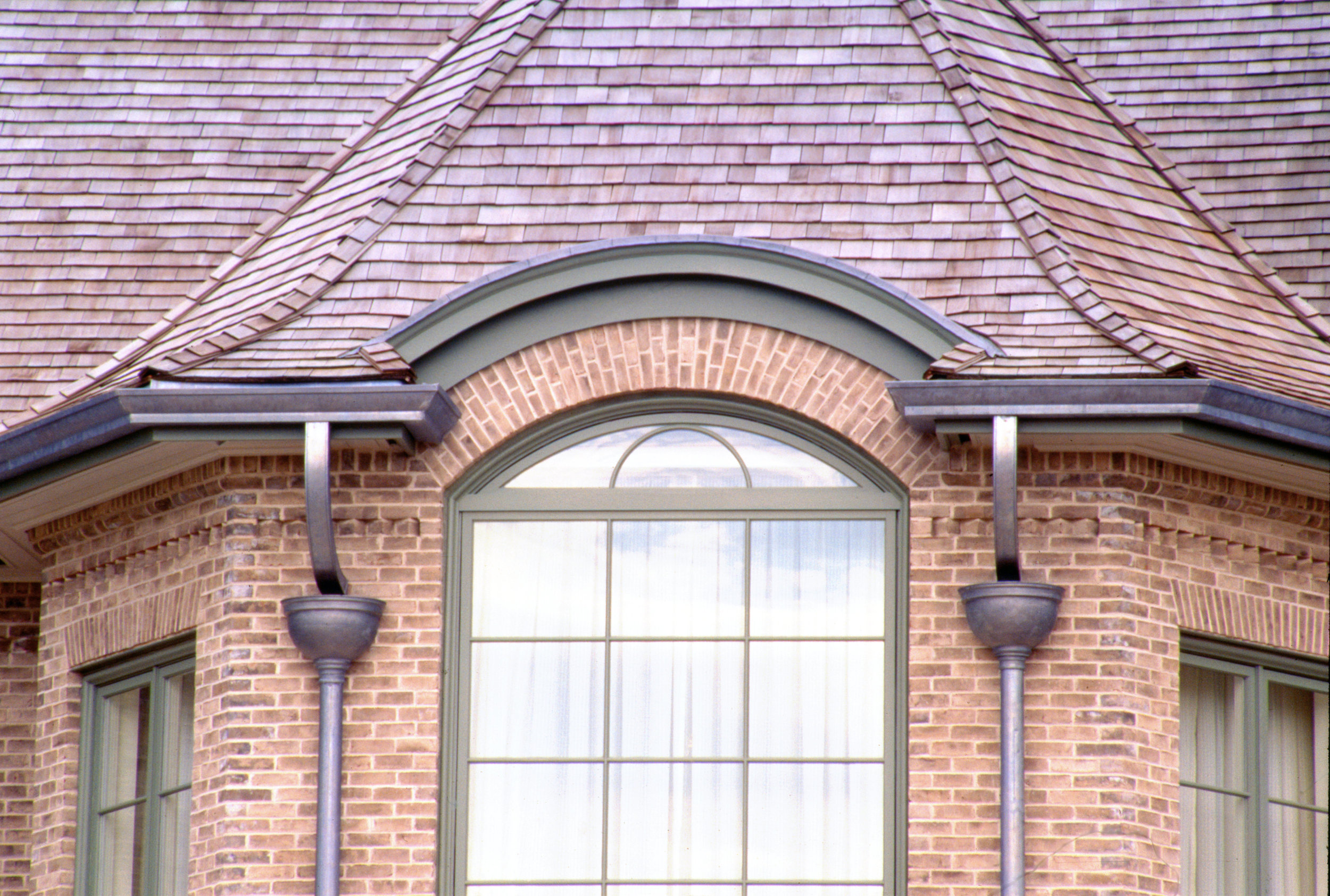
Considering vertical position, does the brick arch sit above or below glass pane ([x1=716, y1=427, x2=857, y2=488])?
above

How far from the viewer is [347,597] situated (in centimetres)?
814

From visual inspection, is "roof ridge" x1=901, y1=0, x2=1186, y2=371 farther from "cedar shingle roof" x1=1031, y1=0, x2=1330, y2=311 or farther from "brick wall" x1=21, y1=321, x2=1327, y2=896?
"cedar shingle roof" x1=1031, y1=0, x2=1330, y2=311

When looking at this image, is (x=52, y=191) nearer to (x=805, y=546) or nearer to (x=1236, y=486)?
(x=805, y=546)

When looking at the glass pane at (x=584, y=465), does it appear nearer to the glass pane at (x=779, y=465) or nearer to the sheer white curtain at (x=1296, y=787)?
the glass pane at (x=779, y=465)

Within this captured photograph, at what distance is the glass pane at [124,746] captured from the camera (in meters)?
9.27

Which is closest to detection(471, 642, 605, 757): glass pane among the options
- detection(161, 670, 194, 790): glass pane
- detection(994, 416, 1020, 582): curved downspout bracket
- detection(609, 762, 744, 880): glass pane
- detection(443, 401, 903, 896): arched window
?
detection(443, 401, 903, 896): arched window

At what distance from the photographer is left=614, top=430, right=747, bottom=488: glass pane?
8586 mm

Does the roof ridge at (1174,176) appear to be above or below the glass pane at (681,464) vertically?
above

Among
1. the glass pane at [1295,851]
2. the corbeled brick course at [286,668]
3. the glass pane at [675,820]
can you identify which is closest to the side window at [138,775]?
the corbeled brick course at [286,668]

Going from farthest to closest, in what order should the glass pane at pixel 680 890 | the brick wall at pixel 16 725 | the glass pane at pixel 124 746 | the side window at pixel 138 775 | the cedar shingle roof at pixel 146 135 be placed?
the cedar shingle roof at pixel 146 135 < the brick wall at pixel 16 725 < the glass pane at pixel 124 746 < the side window at pixel 138 775 < the glass pane at pixel 680 890

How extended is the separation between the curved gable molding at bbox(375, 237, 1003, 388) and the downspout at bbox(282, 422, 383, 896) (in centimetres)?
76

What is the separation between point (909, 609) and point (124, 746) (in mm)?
3929

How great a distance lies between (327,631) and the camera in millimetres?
8133

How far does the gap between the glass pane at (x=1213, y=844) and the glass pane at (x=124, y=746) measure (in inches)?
190
